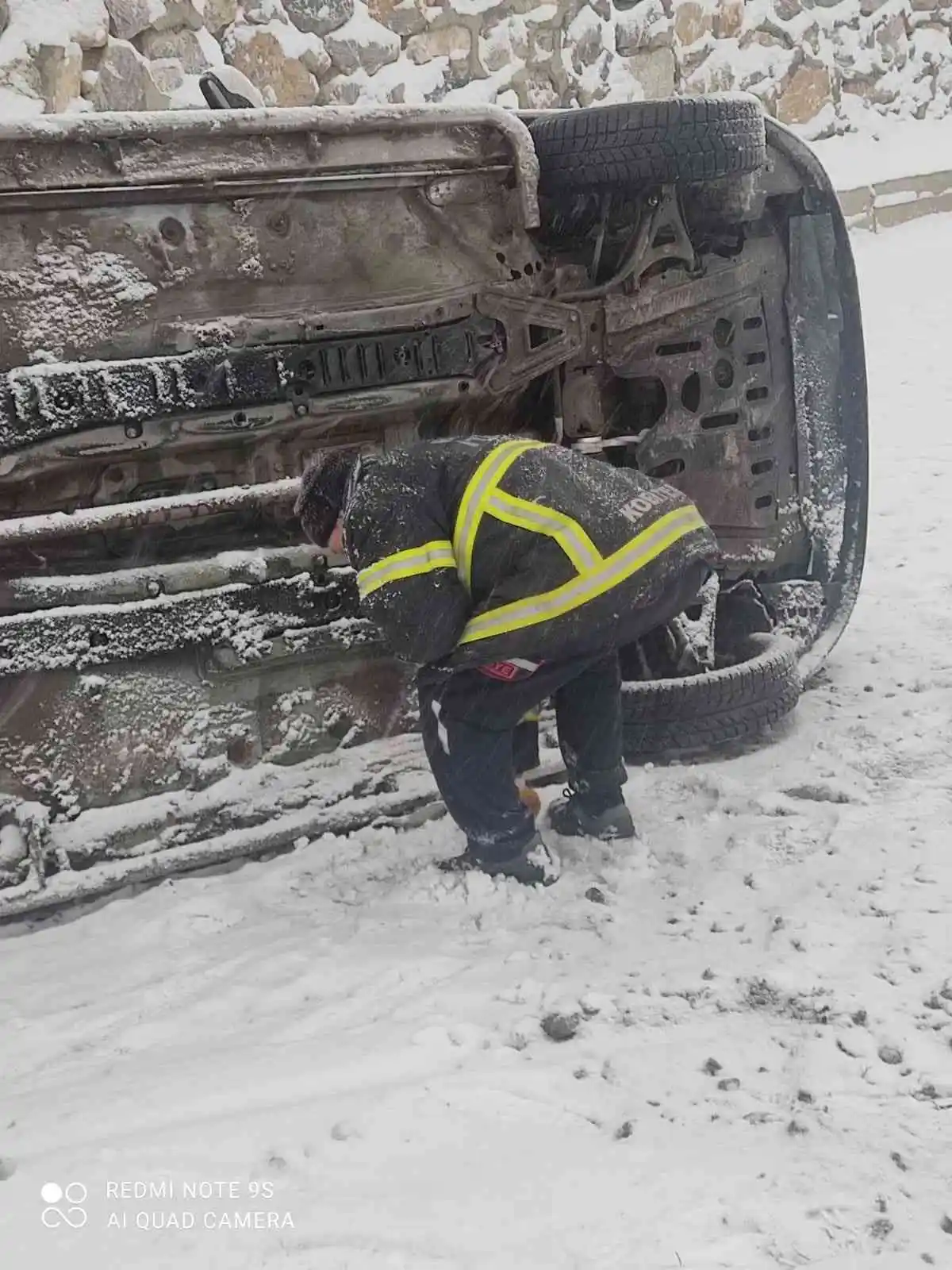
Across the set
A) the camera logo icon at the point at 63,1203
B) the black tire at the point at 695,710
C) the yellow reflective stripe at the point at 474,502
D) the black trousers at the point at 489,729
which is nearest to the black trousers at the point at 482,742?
the black trousers at the point at 489,729

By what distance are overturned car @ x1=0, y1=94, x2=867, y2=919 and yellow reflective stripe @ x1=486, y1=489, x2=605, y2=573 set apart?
59 centimetres

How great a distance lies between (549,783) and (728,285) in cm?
161

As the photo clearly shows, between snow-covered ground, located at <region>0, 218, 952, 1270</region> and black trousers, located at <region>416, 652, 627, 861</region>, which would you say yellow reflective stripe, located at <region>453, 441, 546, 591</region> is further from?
snow-covered ground, located at <region>0, 218, 952, 1270</region>

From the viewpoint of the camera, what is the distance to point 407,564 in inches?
104

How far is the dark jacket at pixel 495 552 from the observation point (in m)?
2.66

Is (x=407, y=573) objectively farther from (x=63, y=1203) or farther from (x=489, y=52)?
(x=489, y=52)

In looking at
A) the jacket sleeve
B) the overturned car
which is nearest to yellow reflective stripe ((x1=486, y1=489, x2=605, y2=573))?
the jacket sleeve

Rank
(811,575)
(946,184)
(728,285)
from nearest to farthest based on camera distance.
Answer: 1. (728,285)
2. (811,575)
3. (946,184)

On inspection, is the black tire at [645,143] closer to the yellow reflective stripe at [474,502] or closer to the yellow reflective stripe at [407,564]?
the yellow reflective stripe at [474,502]

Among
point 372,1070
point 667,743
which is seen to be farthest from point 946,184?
point 372,1070

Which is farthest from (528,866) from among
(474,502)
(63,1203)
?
(63,1203)

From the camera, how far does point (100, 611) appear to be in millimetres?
2855

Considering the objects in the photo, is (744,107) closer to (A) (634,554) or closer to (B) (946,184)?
(A) (634,554)

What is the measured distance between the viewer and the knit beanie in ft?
8.92
